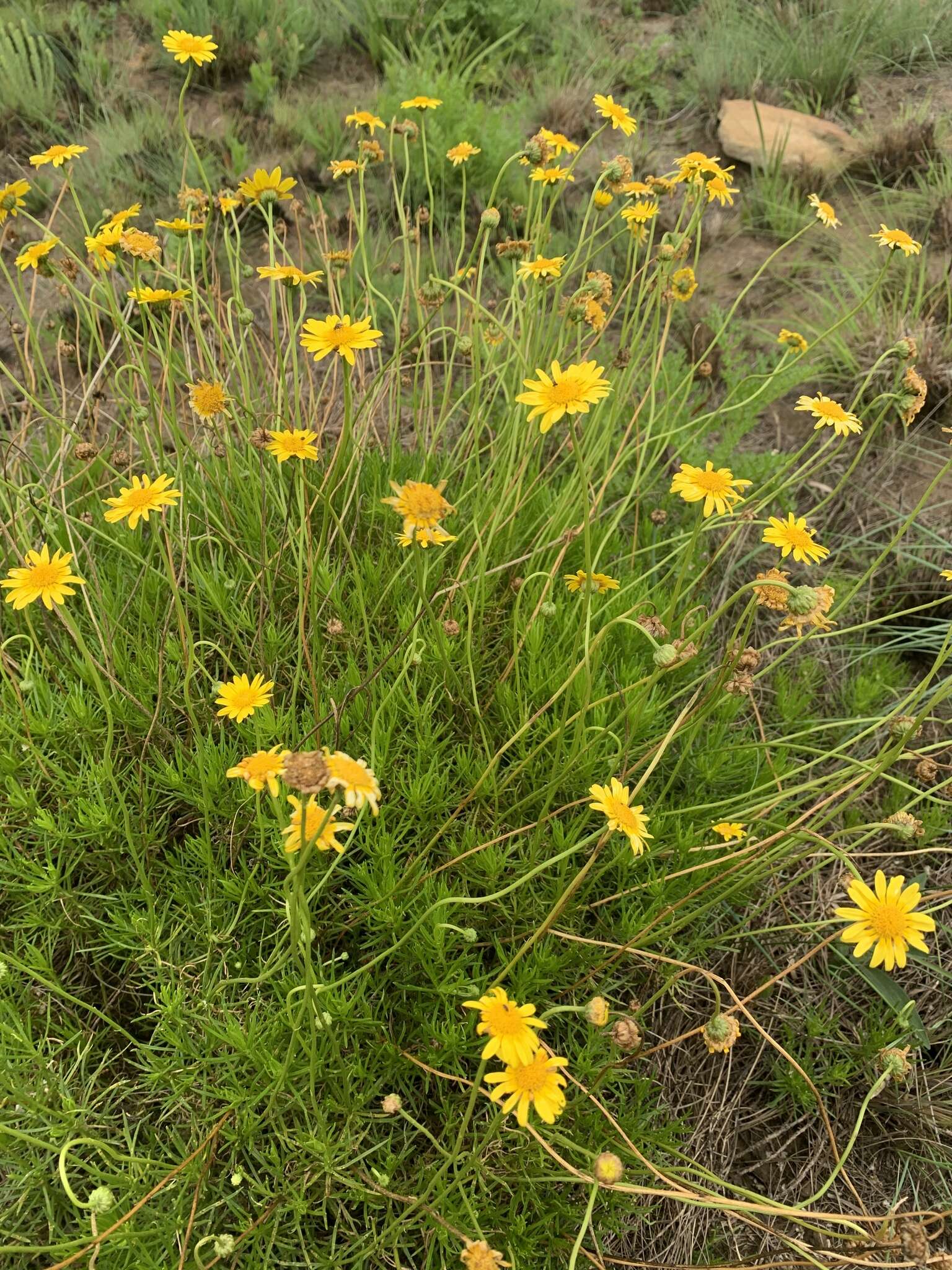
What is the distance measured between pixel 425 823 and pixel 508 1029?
0.74 metres

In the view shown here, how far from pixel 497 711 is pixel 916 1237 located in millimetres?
1264

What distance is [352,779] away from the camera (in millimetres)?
1041

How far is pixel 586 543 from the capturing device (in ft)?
5.17

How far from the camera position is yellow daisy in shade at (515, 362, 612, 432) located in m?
1.50

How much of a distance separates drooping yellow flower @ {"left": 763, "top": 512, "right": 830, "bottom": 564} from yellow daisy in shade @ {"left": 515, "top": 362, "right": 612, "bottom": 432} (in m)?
0.49

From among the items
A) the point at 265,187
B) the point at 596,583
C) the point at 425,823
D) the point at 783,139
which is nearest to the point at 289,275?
the point at 265,187

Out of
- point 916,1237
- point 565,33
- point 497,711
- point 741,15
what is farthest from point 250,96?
point 916,1237

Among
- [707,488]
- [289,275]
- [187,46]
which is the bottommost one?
[707,488]

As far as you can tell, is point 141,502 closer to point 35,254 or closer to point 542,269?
point 35,254

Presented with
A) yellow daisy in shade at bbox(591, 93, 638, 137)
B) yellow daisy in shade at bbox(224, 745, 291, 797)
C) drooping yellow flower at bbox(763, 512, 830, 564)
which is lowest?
drooping yellow flower at bbox(763, 512, 830, 564)

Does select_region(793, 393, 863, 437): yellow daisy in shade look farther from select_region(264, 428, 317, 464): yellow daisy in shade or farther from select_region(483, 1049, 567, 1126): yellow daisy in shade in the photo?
select_region(483, 1049, 567, 1126): yellow daisy in shade

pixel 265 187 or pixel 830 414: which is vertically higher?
pixel 265 187

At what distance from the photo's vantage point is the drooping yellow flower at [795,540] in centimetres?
171

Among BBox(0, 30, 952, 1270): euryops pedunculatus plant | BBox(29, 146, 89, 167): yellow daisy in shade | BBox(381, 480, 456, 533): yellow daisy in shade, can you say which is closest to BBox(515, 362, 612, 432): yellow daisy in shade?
BBox(0, 30, 952, 1270): euryops pedunculatus plant
